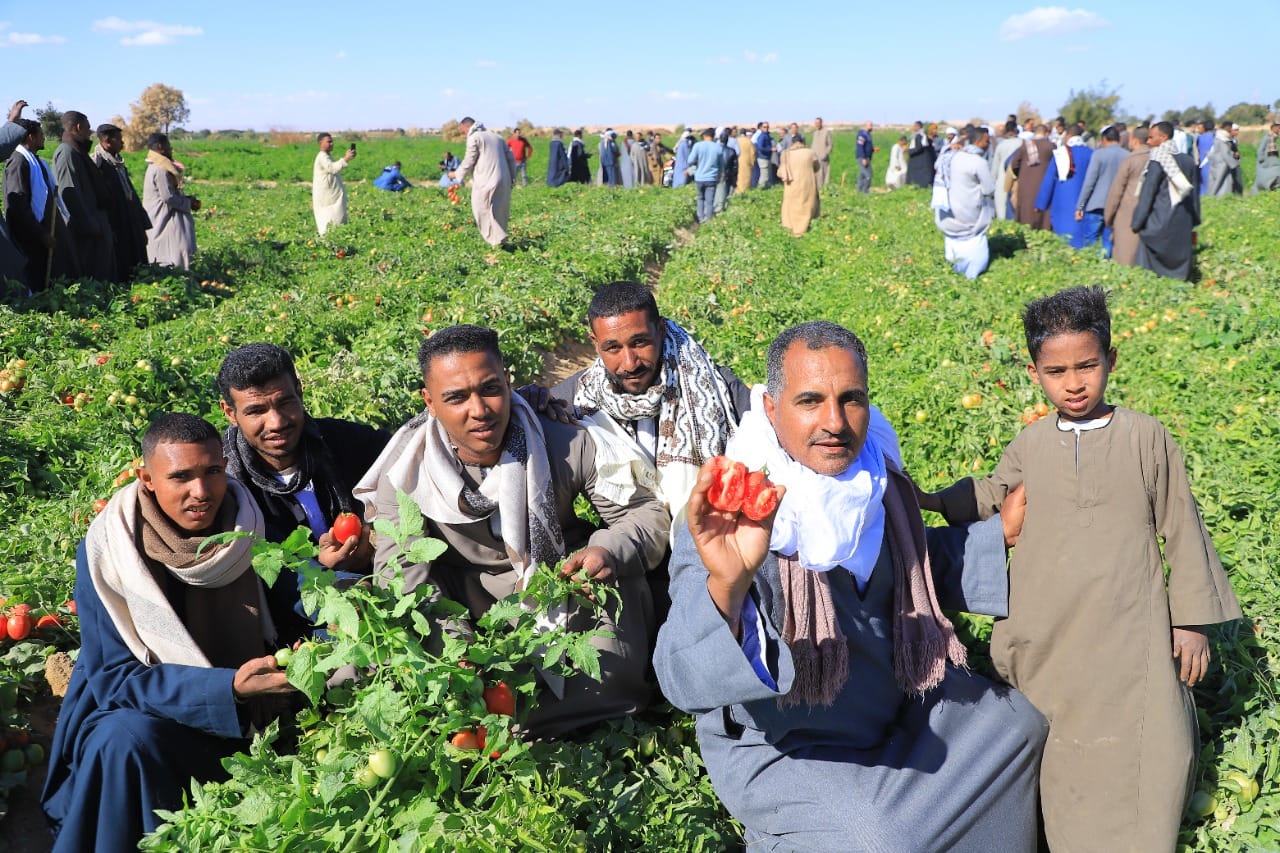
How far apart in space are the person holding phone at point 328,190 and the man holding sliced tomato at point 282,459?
41.2ft

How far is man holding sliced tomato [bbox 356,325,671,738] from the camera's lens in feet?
9.74

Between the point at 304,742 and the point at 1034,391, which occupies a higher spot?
the point at 1034,391

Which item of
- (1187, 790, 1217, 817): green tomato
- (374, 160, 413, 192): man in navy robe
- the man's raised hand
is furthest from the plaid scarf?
(374, 160, 413, 192): man in navy robe

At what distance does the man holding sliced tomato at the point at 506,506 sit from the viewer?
2969 millimetres

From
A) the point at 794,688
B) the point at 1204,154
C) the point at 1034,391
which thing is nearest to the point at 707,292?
the point at 1034,391

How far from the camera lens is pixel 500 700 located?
98.5 inches

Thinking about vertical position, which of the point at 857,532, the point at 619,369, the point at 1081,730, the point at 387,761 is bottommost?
the point at 1081,730

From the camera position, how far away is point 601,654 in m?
3.07

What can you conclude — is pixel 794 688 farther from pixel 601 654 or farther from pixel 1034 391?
pixel 1034 391

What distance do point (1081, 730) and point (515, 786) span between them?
163cm

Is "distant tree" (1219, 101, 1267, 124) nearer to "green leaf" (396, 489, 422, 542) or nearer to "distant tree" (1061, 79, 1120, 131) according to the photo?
"distant tree" (1061, 79, 1120, 131)

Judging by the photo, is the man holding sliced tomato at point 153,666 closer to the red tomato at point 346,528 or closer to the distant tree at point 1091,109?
the red tomato at point 346,528

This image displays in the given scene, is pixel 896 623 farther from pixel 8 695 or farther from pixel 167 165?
pixel 167 165

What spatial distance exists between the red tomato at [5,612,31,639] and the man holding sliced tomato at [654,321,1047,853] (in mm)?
2637
